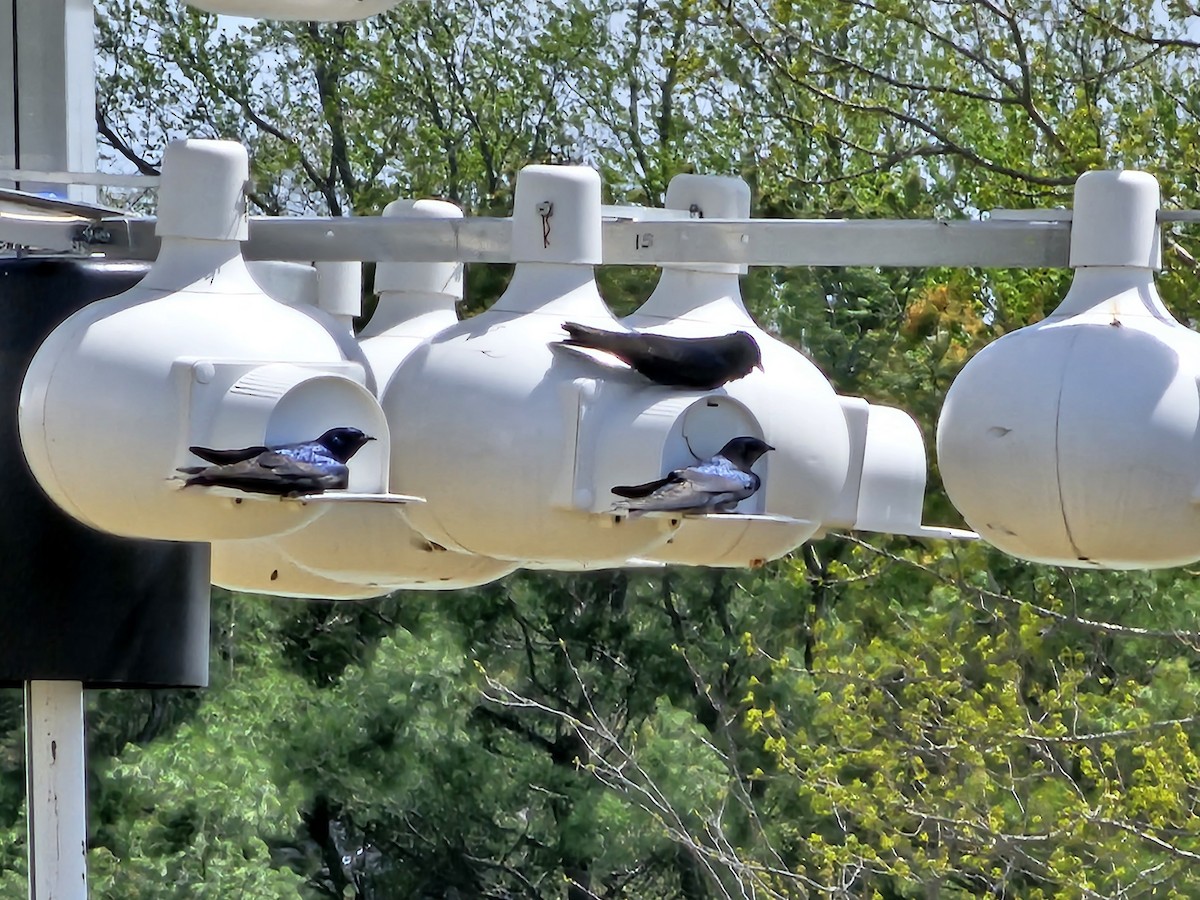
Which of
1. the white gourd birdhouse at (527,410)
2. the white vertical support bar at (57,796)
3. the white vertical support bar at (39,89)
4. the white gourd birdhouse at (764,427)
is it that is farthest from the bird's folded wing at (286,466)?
the white vertical support bar at (39,89)

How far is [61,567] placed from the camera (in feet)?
→ 4.81

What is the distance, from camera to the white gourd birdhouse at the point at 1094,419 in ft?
4.33

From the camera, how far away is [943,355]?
8258 millimetres

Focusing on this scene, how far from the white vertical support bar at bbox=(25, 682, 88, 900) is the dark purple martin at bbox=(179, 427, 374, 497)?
0.31 metres

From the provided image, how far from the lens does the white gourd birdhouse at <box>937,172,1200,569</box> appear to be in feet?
4.33

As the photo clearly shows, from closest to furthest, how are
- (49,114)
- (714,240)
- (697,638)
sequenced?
(714,240) → (49,114) → (697,638)

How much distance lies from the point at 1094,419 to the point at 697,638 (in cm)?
914

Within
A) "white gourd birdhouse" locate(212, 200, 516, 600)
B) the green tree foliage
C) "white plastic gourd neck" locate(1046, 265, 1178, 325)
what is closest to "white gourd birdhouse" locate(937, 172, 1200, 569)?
"white plastic gourd neck" locate(1046, 265, 1178, 325)

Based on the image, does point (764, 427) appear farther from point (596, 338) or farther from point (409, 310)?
point (409, 310)

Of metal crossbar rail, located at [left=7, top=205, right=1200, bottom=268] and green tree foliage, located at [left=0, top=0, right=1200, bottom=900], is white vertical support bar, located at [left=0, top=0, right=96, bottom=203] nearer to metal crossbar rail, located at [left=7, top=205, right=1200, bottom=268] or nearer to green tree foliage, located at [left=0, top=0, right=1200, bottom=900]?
metal crossbar rail, located at [left=7, top=205, right=1200, bottom=268]

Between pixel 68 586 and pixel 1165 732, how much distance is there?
545 cm

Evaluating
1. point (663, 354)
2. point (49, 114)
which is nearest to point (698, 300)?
point (663, 354)

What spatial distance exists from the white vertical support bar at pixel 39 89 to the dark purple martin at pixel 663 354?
1.52 ft

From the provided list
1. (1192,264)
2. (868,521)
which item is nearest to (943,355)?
(1192,264)
